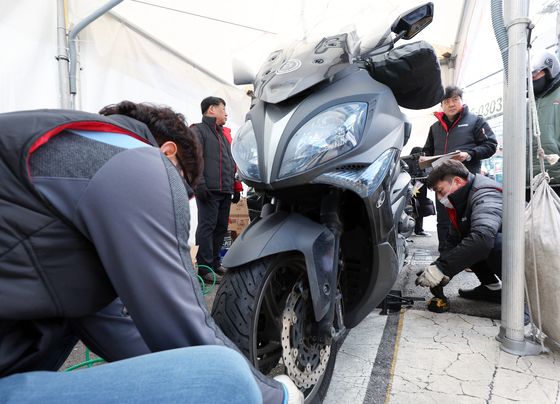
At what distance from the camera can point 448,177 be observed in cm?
229

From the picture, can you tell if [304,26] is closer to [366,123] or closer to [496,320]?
[366,123]

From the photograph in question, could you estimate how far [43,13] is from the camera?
2820mm

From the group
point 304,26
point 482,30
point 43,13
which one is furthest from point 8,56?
point 482,30

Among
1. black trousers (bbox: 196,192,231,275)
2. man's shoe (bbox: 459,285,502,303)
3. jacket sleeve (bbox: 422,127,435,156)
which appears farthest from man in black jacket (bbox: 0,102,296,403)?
jacket sleeve (bbox: 422,127,435,156)

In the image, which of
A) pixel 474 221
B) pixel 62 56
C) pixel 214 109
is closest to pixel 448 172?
pixel 474 221

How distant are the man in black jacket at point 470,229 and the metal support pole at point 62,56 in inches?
108

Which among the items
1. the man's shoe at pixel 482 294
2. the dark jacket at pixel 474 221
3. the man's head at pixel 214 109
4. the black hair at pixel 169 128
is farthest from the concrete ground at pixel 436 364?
the man's head at pixel 214 109

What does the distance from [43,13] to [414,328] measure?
338cm

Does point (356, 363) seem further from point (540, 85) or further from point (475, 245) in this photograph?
point (540, 85)

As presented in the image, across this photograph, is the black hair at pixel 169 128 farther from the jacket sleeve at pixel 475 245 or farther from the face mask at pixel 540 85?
the face mask at pixel 540 85

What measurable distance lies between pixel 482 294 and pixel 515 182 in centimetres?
106

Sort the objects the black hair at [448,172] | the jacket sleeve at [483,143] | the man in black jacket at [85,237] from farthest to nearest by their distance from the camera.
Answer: the jacket sleeve at [483,143], the black hair at [448,172], the man in black jacket at [85,237]

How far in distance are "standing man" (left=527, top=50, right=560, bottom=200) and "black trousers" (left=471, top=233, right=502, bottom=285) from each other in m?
0.79

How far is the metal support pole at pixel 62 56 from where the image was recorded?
286cm
